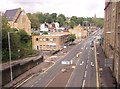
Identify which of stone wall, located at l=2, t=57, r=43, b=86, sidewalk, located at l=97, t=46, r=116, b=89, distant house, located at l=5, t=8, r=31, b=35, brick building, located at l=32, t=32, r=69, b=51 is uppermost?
distant house, located at l=5, t=8, r=31, b=35

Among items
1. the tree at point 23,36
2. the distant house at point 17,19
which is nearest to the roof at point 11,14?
the distant house at point 17,19

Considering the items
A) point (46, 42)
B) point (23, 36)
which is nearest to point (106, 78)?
point (23, 36)

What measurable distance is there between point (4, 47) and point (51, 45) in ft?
78.5

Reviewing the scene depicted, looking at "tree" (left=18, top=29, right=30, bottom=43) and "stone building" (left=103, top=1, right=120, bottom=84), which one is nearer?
"stone building" (left=103, top=1, right=120, bottom=84)

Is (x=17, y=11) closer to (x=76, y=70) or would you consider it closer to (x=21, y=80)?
(x=76, y=70)

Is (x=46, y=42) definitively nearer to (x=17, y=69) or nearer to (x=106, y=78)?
(x=17, y=69)

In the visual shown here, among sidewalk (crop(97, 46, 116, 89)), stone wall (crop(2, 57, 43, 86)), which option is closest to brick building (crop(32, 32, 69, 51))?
stone wall (crop(2, 57, 43, 86))

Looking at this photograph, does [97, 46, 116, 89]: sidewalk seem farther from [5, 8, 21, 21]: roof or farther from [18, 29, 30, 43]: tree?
[5, 8, 21, 21]: roof

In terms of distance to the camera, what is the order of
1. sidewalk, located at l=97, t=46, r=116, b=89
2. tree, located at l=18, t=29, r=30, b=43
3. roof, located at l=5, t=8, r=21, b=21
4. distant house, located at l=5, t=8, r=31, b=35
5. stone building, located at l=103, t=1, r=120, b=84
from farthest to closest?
roof, located at l=5, t=8, r=21, b=21, distant house, located at l=5, t=8, r=31, b=35, tree, located at l=18, t=29, r=30, b=43, stone building, located at l=103, t=1, r=120, b=84, sidewalk, located at l=97, t=46, r=116, b=89

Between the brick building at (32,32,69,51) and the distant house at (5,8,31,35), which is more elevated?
the distant house at (5,8,31,35)

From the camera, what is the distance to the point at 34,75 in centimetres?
3588

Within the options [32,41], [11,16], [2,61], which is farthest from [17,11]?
[2,61]

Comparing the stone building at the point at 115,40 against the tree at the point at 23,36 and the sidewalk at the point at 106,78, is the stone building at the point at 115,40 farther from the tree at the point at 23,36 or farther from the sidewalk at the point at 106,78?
the tree at the point at 23,36

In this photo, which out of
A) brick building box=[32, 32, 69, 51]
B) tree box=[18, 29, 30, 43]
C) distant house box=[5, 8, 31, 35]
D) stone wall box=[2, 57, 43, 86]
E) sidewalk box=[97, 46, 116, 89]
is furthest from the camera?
distant house box=[5, 8, 31, 35]
